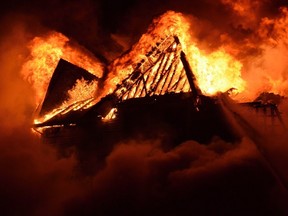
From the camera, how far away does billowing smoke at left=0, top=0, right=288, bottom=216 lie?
12.0m

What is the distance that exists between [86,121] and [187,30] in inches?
213

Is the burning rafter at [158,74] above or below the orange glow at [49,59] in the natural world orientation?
below

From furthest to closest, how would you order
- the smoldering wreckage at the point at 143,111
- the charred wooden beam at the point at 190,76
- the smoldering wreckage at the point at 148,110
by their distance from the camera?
1. the smoldering wreckage at the point at 148,110
2. the smoldering wreckage at the point at 143,111
3. the charred wooden beam at the point at 190,76

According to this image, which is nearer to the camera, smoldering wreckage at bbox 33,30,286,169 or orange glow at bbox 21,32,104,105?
smoldering wreckage at bbox 33,30,286,169

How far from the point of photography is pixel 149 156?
46.2ft

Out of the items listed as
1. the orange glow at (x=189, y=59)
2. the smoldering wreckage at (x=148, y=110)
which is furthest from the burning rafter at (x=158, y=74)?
the orange glow at (x=189, y=59)

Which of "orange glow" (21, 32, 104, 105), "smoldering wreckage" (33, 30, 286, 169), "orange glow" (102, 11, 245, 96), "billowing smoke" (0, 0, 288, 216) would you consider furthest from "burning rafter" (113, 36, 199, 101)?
"orange glow" (21, 32, 104, 105)

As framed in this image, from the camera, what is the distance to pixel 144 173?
1327 centimetres

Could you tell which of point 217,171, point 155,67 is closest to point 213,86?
point 155,67

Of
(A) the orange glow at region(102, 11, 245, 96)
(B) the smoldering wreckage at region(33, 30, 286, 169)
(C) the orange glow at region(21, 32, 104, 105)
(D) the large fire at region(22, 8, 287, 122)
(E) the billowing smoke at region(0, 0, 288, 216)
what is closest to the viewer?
(E) the billowing smoke at region(0, 0, 288, 216)

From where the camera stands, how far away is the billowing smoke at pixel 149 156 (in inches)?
472

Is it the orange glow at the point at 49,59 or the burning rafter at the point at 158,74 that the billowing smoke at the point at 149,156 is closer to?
the burning rafter at the point at 158,74

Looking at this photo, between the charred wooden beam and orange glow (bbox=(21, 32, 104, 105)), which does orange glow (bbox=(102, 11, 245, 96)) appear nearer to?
the charred wooden beam

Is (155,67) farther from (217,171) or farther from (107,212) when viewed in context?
(107,212)
